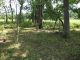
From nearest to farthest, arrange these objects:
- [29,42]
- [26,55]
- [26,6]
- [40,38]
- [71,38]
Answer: [26,55] < [29,42] < [40,38] < [71,38] < [26,6]

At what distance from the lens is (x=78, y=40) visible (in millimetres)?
13172

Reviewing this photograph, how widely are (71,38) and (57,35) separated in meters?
0.98

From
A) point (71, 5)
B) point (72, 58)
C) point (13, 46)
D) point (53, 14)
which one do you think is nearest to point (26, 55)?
point (13, 46)

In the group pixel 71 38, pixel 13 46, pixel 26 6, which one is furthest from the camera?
pixel 26 6

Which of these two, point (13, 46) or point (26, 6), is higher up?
point (26, 6)

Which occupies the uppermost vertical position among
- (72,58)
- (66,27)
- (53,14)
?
(53,14)

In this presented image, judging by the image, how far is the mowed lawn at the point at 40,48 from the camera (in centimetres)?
1001

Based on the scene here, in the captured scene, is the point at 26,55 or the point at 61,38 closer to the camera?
the point at 26,55

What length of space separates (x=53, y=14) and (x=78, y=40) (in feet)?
8.38

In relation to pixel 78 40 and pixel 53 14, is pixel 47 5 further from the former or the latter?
pixel 78 40

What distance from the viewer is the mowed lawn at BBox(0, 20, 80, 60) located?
10.0 metres

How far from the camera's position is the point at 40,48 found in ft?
36.1

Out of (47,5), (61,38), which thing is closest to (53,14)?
(47,5)

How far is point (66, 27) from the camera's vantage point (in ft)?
44.3
